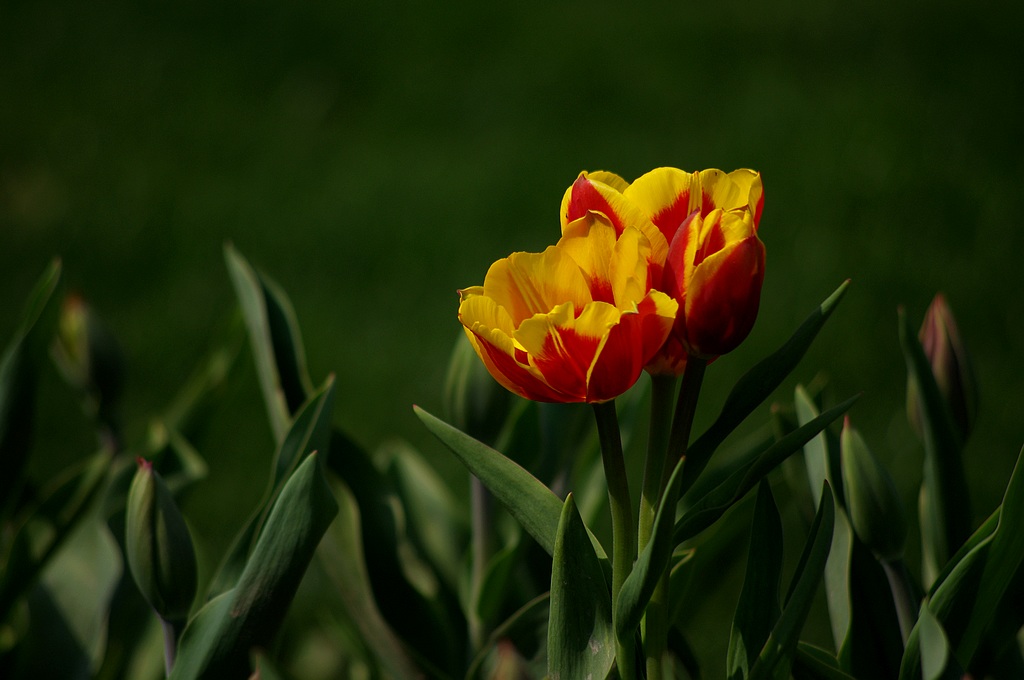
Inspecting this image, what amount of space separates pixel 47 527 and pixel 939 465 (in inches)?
35.4

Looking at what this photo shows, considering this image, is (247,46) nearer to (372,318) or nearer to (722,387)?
(372,318)

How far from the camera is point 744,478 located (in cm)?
67

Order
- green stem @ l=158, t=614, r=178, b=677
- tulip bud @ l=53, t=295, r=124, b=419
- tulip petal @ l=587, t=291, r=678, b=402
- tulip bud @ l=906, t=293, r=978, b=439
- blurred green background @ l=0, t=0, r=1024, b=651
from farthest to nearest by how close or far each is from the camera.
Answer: blurred green background @ l=0, t=0, r=1024, b=651 → tulip bud @ l=53, t=295, r=124, b=419 → tulip bud @ l=906, t=293, r=978, b=439 → green stem @ l=158, t=614, r=178, b=677 → tulip petal @ l=587, t=291, r=678, b=402

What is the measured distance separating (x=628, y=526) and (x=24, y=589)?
68 cm

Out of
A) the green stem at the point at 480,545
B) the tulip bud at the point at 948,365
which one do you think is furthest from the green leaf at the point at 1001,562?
the green stem at the point at 480,545

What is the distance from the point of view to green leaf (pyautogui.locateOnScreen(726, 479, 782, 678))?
0.76 meters

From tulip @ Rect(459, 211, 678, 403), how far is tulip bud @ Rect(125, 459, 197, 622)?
0.29 meters

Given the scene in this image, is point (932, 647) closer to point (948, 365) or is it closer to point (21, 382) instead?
point (948, 365)

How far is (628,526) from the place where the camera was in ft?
2.28

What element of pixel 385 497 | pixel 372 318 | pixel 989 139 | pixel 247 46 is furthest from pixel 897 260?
pixel 247 46

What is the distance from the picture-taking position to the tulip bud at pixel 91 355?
3.91 ft

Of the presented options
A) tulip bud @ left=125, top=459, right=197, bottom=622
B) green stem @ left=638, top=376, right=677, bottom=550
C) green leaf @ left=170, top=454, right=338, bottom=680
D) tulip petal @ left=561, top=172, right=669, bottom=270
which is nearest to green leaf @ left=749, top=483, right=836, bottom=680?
green stem @ left=638, top=376, right=677, bottom=550

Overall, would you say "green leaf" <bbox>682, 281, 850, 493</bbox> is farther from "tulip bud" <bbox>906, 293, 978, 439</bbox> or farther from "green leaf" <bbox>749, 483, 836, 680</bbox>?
"tulip bud" <bbox>906, 293, 978, 439</bbox>

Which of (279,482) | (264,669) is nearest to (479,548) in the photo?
(279,482)
